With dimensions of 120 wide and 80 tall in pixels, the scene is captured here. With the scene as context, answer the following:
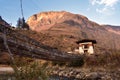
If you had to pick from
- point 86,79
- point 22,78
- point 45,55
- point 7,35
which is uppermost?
point 7,35

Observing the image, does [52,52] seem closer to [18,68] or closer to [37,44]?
[37,44]

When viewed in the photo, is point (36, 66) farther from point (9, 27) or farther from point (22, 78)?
point (9, 27)

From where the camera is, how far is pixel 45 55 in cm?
656

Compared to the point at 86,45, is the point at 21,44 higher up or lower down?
Answer: lower down

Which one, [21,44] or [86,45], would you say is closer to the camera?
[21,44]

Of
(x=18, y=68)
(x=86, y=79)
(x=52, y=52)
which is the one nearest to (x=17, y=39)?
(x=18, y=68)

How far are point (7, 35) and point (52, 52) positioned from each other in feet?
5.54

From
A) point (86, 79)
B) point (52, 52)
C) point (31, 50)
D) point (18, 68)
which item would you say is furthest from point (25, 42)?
point (86, 79)

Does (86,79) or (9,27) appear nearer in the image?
(9,27)

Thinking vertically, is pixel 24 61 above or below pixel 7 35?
below

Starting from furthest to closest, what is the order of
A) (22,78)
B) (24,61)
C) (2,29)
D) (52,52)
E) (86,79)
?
(86,79)
(52,52)
(24,61)
(22,78)
(2,29)

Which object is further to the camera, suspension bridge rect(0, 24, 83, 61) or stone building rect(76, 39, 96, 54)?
stone building rect(76, 39, 96, 54)

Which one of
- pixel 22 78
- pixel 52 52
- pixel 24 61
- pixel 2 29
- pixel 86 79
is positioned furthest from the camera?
pixel 86 79

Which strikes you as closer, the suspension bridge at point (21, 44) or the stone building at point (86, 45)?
the suspension bridge at point (21, 44)
